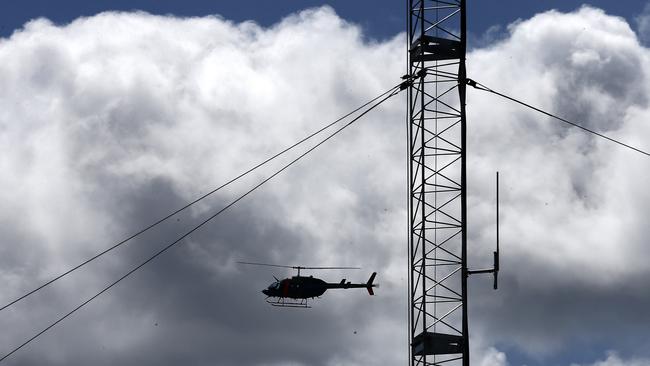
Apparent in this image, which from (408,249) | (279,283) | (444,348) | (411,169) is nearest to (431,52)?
(411,169)

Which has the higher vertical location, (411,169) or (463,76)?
(463,76)

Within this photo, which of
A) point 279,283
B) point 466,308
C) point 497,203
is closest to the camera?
point 466,308

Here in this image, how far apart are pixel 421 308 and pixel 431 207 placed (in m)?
5.34

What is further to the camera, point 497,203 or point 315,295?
point 315,295

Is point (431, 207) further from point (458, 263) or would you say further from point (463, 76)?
point (463, 76)

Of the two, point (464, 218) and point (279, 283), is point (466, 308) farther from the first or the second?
point (279, 283)

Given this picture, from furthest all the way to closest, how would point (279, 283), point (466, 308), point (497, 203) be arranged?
point (279, 283) → point (497, 203) → point (466, 308)

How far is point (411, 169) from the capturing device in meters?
66.8

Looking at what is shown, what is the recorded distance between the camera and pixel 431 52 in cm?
6638

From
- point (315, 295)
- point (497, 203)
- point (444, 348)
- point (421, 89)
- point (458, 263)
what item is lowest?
point (444, 348)

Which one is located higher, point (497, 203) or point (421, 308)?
point (497, 203)

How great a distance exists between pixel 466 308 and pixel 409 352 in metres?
3.95

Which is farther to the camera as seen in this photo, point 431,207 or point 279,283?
point 279,283

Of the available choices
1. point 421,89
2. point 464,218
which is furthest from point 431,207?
point 421,89
